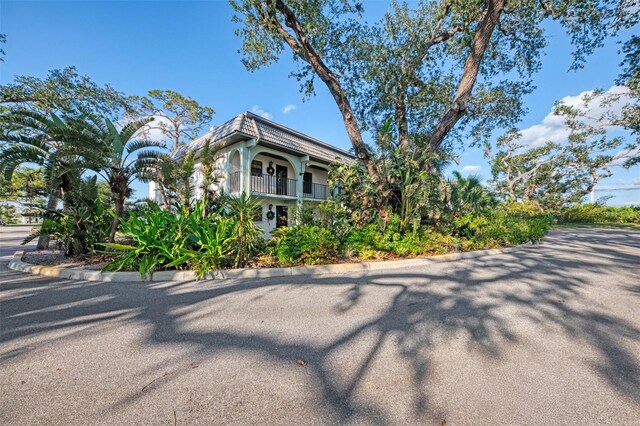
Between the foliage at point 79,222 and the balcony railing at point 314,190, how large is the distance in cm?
1095

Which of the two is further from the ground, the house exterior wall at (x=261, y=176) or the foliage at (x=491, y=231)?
the house exterior wall at (x=261, y=176)

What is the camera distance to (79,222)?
668 cm

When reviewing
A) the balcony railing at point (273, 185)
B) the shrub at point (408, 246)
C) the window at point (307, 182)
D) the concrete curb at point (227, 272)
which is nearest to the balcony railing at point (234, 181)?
the balcony railing at point (273, 185)

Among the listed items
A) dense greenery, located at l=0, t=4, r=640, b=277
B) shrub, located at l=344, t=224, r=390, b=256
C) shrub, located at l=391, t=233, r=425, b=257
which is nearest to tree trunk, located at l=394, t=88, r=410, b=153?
dense greenery, located at l=0, t=4, r=640, b=277

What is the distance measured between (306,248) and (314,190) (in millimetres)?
11639

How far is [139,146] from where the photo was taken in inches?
265

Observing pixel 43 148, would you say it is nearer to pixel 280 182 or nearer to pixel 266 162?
pixel 266 162

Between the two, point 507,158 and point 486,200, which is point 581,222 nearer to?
point 507,158

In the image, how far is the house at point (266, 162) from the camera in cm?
1205

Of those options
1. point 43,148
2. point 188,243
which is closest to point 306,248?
point 188,243

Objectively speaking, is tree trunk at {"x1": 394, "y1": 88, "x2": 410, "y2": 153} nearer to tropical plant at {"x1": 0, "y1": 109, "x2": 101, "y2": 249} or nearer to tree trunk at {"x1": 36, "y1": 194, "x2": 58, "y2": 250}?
tropical plant at {"x1": 0, "y1": 109, "x2": 101, "y2": 249}

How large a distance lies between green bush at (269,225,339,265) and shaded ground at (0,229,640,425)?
165 cm

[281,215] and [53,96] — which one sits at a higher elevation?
[53,96]

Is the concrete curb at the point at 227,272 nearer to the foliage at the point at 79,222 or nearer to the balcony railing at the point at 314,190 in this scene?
the foliage at the point at 79,222
